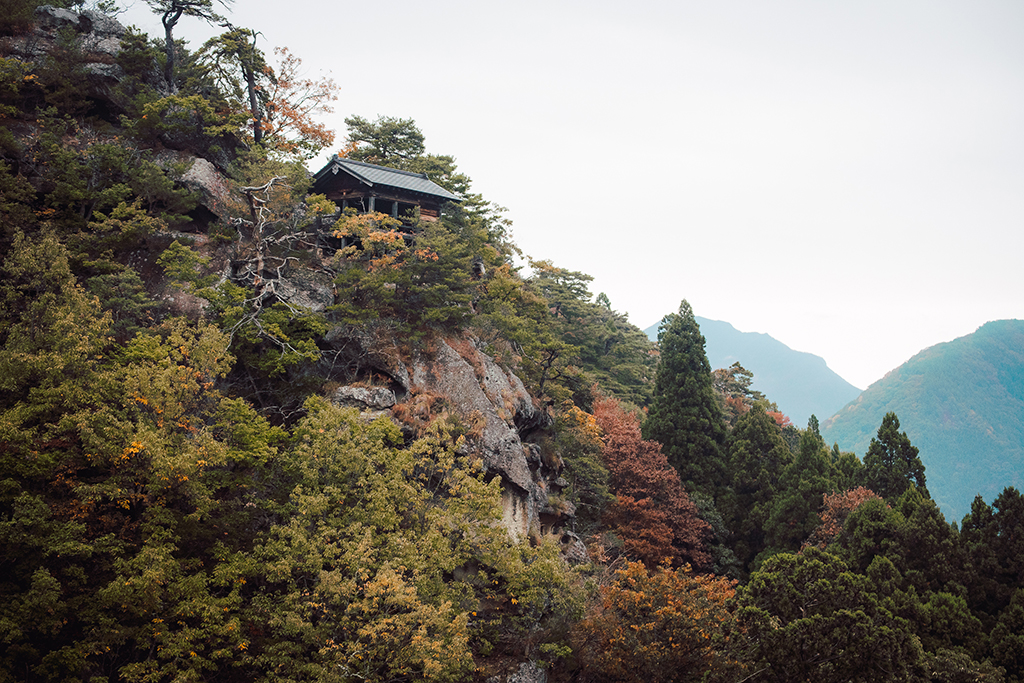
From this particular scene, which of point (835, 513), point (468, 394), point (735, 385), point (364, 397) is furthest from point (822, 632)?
point (735, 385)

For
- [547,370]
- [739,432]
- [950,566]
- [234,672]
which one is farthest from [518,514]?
[739,432]

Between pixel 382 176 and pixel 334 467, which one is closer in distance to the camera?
pixel 334 467

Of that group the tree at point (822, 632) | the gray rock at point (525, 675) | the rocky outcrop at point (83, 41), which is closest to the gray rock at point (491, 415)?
the gray rock at point (525, 675)

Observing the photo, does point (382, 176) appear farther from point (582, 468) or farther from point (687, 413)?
point (687, 413)

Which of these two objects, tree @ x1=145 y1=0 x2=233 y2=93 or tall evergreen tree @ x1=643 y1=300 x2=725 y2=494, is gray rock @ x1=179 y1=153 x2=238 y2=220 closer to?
tree @ x1=145 y1=0 x2=233 y2=93

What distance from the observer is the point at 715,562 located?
92.3ft

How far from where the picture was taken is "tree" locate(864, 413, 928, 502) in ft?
90.7

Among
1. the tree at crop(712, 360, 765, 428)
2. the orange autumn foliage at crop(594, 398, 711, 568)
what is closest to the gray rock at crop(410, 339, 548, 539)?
the orange autumn foliage at crop(594, 398, 711, 568)

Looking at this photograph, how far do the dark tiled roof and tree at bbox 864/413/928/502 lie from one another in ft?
72.7

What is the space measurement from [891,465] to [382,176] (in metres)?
26.0

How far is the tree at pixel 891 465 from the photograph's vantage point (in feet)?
90.7

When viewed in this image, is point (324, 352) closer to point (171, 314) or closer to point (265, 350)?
point (265, 350)

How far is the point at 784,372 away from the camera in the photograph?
484 ft

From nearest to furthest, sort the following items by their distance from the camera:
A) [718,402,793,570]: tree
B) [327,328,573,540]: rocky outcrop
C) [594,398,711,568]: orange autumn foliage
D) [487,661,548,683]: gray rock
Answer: [487,661,548,683]: gray rock
[327,328,573,540]: rocky outcrop
[594,398,711,568]: orange autumn foliage
[718,402,793,570]: tree
